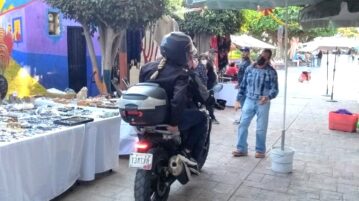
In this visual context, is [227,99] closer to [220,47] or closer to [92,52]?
[220,47]

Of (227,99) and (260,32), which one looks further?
(260,32)

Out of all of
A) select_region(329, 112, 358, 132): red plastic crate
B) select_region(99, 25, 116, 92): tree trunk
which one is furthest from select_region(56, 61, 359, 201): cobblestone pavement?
select_region(99, 25, 116, 92): tree trunk

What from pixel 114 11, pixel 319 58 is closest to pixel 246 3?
pixel 114 11

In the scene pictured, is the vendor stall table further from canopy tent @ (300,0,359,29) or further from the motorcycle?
canopy tent @ (300,0,359,29)

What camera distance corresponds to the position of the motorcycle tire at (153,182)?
3809 mm

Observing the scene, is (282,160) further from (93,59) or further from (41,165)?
(93,59)

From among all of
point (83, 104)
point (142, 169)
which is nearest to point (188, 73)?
point (142, 169)

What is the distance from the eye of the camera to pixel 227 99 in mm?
11789

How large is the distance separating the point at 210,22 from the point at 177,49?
8463 mm

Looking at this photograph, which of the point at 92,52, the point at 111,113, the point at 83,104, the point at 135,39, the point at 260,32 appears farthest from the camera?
the point at 260,32

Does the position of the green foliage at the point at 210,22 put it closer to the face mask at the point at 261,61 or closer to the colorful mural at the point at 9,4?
the colorful mural at the point at 9,4

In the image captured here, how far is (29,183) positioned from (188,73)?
6.06ft

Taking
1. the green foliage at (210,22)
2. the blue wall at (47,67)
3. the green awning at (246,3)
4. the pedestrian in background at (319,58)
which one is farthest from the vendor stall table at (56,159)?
the pedestrian in background at (319,58)

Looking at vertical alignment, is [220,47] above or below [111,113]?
above
